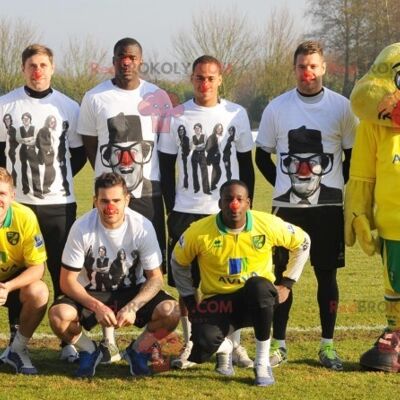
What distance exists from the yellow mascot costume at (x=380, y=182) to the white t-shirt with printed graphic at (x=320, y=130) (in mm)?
154

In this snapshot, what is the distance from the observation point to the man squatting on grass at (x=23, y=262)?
17.1 ft

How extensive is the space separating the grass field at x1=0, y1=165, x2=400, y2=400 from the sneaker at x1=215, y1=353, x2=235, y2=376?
0.06m

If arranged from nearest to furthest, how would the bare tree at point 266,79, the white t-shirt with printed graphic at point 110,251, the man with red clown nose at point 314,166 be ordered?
the white t-shirt with printed graphic at point 110,251
the man with red clown nose at point 314,166
the bare tree at point 266,79

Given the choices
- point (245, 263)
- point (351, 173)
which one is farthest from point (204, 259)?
point (351, 173)

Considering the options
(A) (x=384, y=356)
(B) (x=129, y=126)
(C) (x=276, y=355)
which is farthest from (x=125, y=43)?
(A) (x=384, y=356)

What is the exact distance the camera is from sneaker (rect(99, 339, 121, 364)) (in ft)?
18.1

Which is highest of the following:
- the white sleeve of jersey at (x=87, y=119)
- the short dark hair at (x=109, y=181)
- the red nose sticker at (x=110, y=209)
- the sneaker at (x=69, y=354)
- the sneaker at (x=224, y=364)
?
the white sleeve of jersey at (x=87, y=119)

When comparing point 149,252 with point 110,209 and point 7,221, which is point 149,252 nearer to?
point 110,209

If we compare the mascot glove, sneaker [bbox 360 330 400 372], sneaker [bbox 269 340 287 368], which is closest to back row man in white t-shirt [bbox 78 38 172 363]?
sneaker [bbox 269 340 287 368]

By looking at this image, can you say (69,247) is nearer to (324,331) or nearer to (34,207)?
(34,207)

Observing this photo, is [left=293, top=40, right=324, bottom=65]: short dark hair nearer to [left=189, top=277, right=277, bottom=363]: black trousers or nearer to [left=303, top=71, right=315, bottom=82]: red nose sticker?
[left=303, top=71, right=315, bottom=82]: red nose sticker

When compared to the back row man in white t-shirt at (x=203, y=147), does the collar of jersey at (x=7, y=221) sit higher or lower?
lower

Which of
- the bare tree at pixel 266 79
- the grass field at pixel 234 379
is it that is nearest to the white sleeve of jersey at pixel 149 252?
the grass field at pixel 234 379

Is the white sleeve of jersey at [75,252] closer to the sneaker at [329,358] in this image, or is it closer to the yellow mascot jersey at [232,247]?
the yellow mascot jersey at [232,247]
